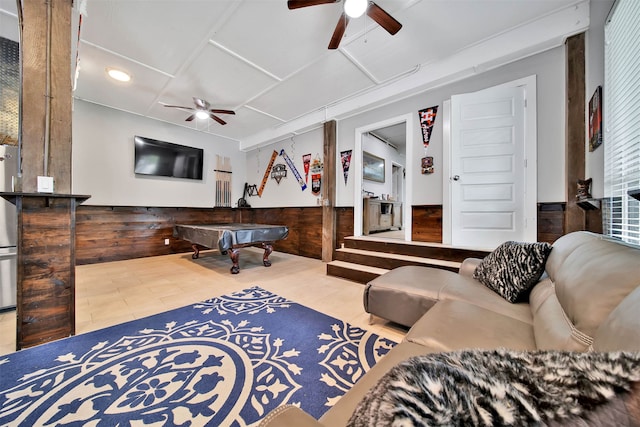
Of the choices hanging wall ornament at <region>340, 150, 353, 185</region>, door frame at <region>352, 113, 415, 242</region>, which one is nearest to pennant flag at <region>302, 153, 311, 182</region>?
hanging wall ornament at <region>340, 150, 353, 185</region>

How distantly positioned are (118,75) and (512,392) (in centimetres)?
490

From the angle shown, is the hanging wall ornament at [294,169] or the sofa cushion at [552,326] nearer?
the sofa cushion at [552,326]

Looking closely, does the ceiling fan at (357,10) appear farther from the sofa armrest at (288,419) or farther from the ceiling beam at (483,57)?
the sofa armrest at (288,419)

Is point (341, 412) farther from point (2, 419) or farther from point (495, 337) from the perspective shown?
point (2, 419)

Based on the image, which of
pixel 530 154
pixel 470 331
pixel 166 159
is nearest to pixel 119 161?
pixel 166 159

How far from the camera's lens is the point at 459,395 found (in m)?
0.37

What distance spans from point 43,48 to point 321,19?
7.47 ft

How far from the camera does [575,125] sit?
91.6 inches

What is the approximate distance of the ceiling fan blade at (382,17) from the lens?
6.50 feet

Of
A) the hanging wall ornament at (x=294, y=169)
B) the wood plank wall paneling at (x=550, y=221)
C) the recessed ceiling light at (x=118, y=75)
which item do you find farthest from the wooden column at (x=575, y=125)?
the recessed ceiling light at (x=118, y=75)

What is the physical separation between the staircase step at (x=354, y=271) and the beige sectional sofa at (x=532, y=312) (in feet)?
3.69

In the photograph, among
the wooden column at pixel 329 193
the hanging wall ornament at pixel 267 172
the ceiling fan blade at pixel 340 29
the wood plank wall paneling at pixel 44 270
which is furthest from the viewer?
the hanging wall ornament at pixel 267 172

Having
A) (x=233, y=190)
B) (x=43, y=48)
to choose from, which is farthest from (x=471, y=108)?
(x=233, y=190)

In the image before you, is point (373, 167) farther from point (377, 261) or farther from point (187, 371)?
point (187, 371)
